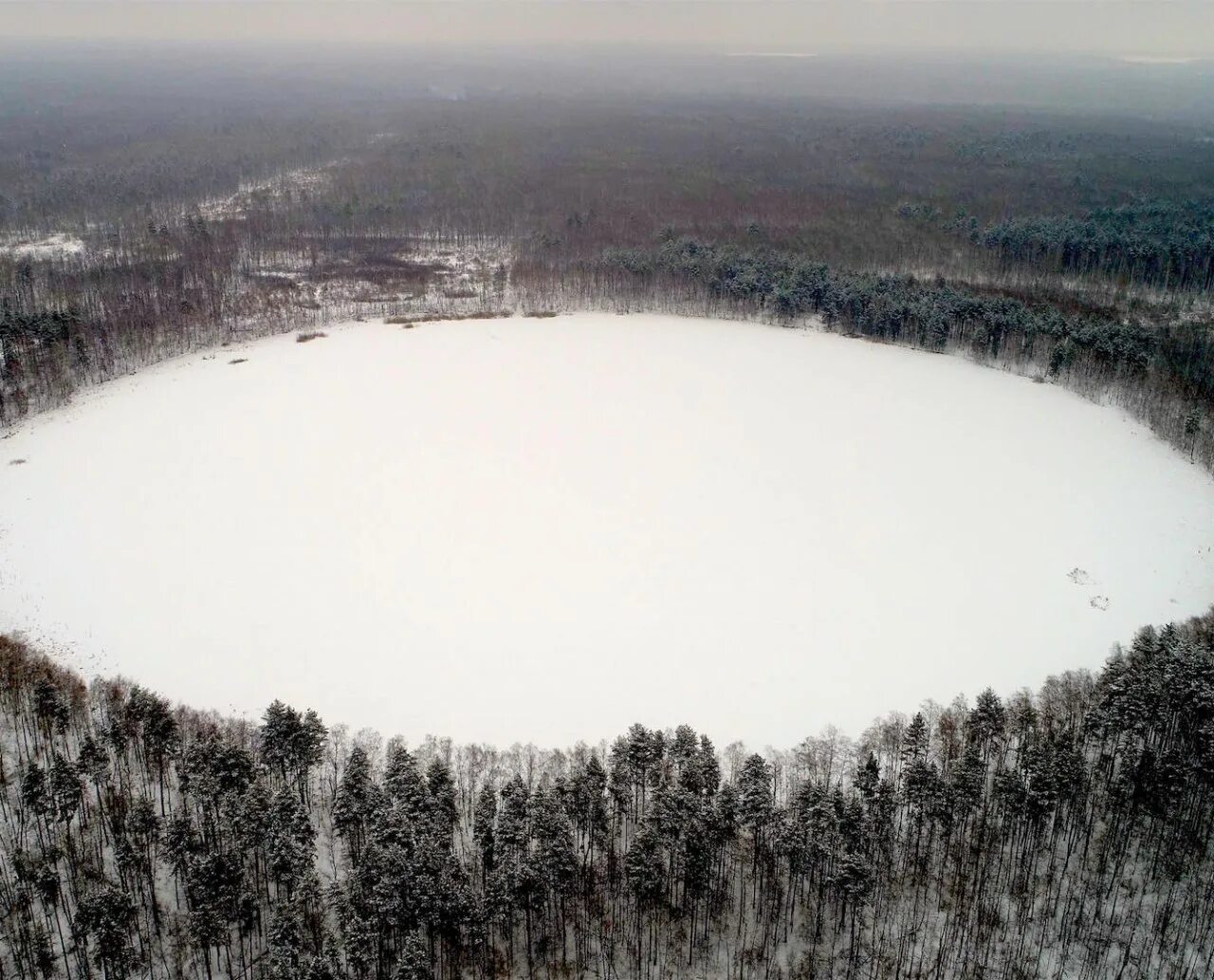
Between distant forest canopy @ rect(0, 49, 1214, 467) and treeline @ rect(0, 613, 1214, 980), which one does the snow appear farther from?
treeline @ rect(0, 613, 1214, 980)

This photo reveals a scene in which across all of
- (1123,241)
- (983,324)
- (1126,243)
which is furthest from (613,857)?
(1123,241)

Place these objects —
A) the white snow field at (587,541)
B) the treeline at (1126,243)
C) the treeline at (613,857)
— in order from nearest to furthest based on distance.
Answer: the treeline at (613,857), the white snow field at (587,541), the treeline at (1126,243)

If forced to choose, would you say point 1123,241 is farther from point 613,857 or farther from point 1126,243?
point 613,857

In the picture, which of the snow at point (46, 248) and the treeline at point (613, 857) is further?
the snow at point (46, 248)

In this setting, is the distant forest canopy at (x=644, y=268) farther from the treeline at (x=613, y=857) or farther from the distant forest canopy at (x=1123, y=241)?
the treeline at (x=613, y=857)

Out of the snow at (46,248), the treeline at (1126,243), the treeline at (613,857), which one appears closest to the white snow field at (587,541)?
the treeline at (613,857)

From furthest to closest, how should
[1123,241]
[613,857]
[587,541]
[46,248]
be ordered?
[46,248] → [1123,241] → [587,541] → [613,857]

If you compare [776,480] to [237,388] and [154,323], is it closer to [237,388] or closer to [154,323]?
[237,388]
